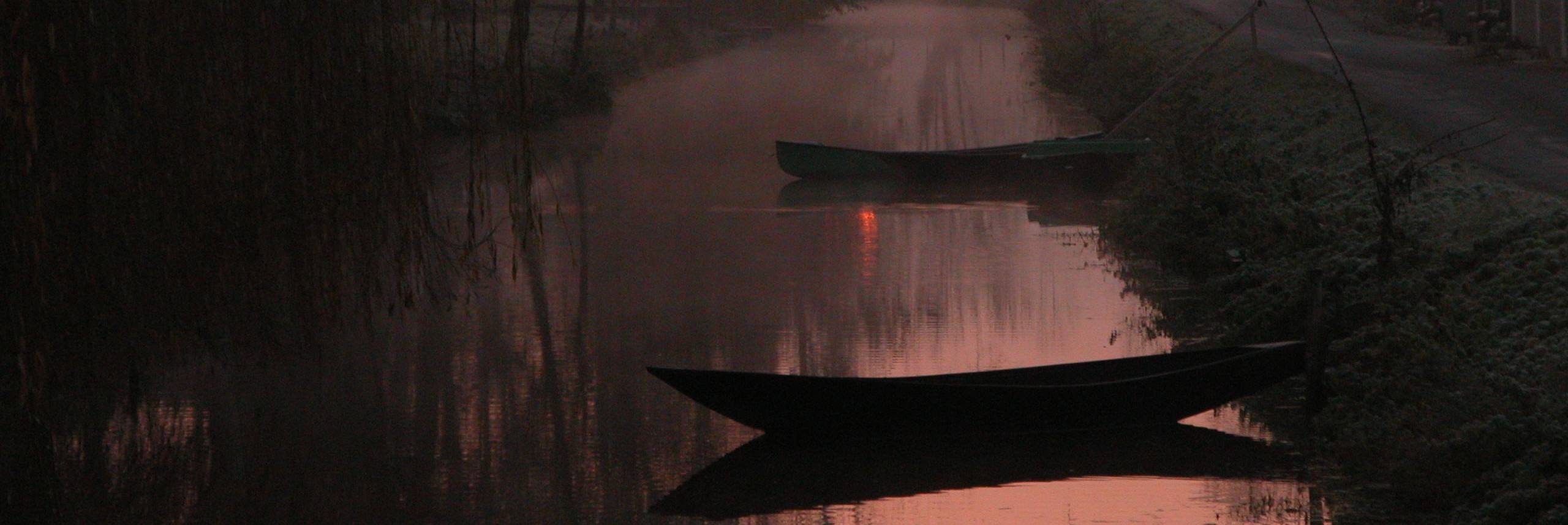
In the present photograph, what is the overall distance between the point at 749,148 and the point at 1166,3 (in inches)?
761

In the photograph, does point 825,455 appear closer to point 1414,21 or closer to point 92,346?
point 92,346

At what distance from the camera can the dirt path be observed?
54.4 ft

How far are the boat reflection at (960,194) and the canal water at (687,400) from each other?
89mm

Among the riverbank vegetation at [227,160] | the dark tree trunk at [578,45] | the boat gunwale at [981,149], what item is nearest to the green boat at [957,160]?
the boat gunwale at [981,149]

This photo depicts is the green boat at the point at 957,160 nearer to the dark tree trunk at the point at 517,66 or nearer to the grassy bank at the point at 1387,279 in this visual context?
the grassy bank at the point at 1387,279

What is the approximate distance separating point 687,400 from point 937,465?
8.24 ft

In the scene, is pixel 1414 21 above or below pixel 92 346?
above

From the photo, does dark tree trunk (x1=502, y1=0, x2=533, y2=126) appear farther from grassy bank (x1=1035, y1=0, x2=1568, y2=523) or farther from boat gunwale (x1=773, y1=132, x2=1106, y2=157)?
boat gunwale (x1=773, y1=132, x2=1106, y2=157)

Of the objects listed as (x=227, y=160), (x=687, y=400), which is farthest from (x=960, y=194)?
(x=227, y=160)

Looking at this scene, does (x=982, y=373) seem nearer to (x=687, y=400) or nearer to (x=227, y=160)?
(x=687, y=400)

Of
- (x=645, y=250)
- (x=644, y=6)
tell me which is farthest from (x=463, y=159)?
(x=644, y=6)

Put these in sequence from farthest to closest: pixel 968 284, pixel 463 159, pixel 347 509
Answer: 1. pixel 463 159
2. pixel 968 284
3. pixel 347 509

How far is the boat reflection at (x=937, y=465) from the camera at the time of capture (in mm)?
10562

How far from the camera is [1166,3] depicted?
48.1 m
